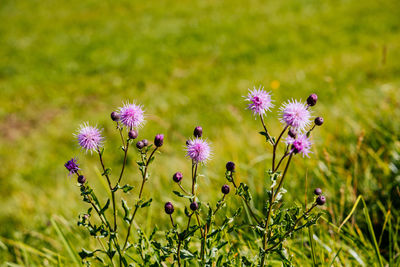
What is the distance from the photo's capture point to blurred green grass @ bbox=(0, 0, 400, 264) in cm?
332

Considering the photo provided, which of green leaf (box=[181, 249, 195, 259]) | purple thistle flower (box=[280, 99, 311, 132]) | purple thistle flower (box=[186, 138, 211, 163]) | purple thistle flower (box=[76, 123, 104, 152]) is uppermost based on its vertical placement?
purple thistle flower (box=[76, 123, 104, 152])

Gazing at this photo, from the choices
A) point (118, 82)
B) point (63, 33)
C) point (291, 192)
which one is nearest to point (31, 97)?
point (118, 82)

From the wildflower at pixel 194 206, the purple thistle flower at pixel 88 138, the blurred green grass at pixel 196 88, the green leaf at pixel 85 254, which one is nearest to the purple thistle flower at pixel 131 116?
the purple thistle flower at pixel 88 138

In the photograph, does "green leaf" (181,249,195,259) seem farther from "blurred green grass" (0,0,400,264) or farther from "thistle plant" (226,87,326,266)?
"blurred green grass" (0,0,400,264)

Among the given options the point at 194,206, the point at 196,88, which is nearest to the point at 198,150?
the point at 194,206

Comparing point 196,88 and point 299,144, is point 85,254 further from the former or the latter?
point 196,88

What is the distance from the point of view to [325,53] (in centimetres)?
967

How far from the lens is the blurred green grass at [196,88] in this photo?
10.9ft

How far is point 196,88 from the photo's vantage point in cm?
892

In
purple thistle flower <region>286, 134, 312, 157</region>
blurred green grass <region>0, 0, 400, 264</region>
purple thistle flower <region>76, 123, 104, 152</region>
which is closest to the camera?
purple thistle flower <region>286, 134, 312, 157</region>

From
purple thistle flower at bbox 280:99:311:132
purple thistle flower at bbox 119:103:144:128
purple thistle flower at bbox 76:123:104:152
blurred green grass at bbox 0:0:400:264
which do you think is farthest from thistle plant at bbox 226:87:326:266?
blurred green grass at bbox 0:0:400:264

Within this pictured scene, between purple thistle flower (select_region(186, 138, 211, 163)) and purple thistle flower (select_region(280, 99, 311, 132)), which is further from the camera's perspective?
purple thistle flower (select_region(186, 138, 211, 163))

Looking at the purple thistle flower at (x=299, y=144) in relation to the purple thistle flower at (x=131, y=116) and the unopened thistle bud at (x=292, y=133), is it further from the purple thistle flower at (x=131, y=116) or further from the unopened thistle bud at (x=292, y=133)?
the purple thistle flower at (x=131, y=116)

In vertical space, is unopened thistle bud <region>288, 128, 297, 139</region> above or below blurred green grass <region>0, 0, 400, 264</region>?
below
